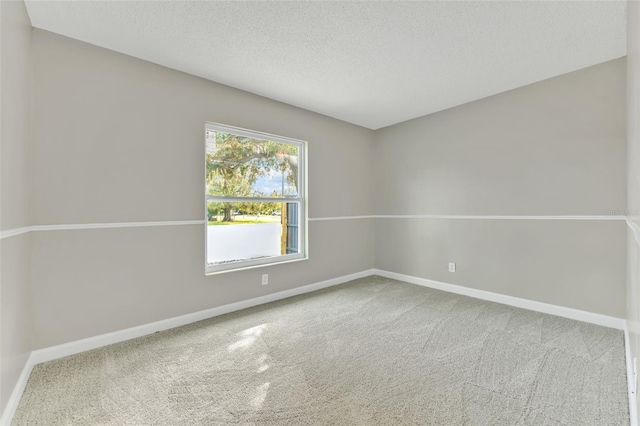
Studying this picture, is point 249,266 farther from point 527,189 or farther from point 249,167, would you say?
point 527,189

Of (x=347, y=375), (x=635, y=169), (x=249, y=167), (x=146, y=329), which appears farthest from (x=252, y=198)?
(x=635, y=169)

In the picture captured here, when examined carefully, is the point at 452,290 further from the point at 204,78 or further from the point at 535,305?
the point at 204,78

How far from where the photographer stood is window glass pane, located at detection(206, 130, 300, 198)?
2.99 meters

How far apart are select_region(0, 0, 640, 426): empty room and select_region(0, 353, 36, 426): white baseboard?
0.07 feet

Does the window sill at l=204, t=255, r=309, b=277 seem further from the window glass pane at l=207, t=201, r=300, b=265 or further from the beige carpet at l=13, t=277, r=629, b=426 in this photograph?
the beige carpet at l=13, t=277, r=629, b=426

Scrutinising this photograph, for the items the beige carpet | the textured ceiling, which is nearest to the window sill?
the beige carpet

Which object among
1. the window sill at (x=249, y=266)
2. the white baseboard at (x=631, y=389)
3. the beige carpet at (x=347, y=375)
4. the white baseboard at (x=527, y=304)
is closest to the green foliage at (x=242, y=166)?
the window sill at (x=249, y=266)

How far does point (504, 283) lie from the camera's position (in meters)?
3.22

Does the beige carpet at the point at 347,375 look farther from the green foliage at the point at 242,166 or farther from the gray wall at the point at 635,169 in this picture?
the green foliage at the point at 242,166

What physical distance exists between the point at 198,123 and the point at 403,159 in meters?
2.96

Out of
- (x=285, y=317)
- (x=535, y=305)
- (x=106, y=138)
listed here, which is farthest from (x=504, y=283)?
(x=106, y=138)

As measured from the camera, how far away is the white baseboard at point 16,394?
4.67 feet

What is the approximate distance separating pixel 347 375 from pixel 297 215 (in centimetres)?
229

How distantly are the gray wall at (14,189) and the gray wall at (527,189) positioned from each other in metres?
4.10
